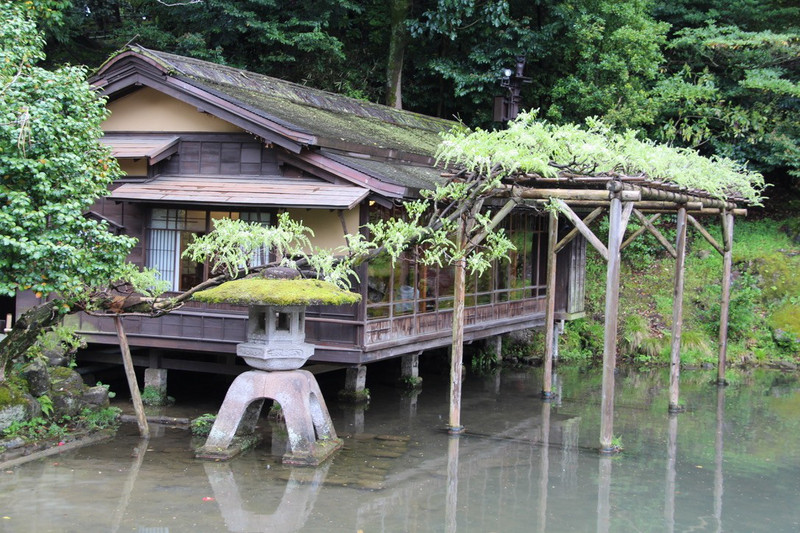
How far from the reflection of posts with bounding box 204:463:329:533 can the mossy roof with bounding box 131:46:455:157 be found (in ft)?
19.6

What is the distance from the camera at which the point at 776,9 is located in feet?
91.1

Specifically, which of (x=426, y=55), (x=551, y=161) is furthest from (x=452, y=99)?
(x=551, y=161)

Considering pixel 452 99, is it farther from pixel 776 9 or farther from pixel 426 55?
pixel 776 9

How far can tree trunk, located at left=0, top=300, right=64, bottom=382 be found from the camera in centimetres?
1224

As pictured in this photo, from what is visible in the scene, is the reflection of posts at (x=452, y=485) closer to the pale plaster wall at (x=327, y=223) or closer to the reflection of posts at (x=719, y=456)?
the reflection of posts at (x=719, y=456)

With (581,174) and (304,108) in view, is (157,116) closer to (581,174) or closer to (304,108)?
(304,108)

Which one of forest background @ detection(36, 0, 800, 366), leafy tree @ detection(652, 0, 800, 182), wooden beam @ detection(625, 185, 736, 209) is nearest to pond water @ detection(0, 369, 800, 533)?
wooden beam @ detection(625, 185, 736, 209)

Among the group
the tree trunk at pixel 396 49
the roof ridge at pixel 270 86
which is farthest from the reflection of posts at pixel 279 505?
the tree trunk at pixel 396 49

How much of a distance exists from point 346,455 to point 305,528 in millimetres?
3307

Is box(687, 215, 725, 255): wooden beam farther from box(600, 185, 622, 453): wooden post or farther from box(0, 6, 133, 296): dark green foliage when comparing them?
box(0, 6, 133, 296): dark green foliage

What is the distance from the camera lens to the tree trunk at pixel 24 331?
482 inches

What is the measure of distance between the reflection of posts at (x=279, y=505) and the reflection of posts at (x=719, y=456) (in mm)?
5040

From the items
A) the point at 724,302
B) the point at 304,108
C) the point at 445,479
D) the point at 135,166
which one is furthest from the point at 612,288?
the point at 135,166

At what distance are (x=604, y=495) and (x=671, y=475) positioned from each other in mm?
1725
